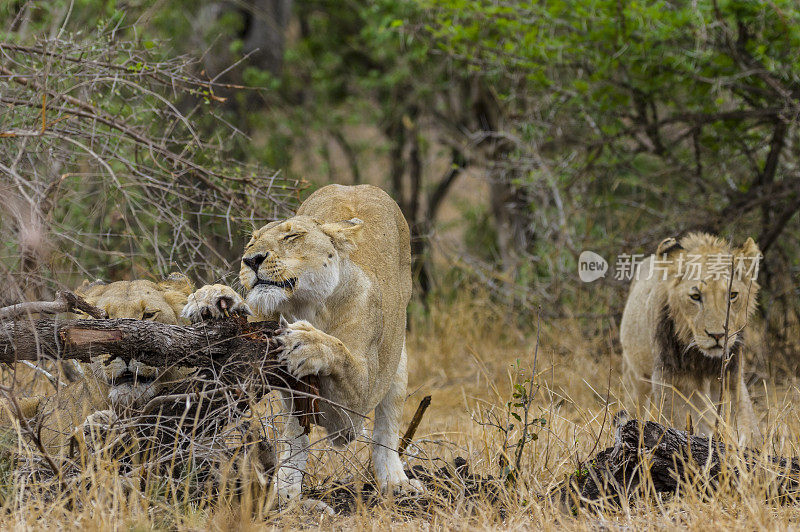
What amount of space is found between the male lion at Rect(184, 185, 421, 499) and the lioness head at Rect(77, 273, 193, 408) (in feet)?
1.44

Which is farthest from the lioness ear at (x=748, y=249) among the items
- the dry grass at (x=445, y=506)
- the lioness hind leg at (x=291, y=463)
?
the lioness hind leg at (x=291, y=463)

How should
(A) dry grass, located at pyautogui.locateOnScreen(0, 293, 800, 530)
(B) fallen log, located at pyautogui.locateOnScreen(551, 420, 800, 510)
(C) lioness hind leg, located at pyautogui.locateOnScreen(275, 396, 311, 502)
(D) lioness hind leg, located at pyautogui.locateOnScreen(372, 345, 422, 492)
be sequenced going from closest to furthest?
(A) dry grass, located at pyautogui.locateOnScreen(0, 293, 800, 530) < (B) fallen log, located at pyautogui.locateOnScreen(551, 420, 800, 510) < (C) lioness hind leg, located at pyautogui.locateOnScreen(275, 396, 311, 502) < (D) lioness hind leg, located at pyautogui.locateOnScreen(372, 345, 422, 492)

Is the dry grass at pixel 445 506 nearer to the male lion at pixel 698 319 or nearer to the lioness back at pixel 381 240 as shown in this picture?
the male lion at pixel 698 319

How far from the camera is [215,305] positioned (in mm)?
3764

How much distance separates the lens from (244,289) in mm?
4004

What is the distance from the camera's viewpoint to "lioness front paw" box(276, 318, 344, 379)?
3602 mm

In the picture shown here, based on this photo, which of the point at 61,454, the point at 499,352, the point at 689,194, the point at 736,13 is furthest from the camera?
the point at 689,194

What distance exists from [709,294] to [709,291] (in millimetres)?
18

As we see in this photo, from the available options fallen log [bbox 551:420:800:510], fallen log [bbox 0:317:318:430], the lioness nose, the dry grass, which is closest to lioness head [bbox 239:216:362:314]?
the lioness nose

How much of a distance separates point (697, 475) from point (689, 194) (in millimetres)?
5292

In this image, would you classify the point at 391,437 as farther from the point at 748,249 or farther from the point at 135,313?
the point at 748,249

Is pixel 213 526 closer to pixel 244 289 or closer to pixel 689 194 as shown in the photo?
pixel 244 289

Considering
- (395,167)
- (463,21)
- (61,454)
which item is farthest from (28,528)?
(395,167)

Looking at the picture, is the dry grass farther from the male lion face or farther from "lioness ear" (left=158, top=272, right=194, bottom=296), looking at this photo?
"lioness ear" (left=158, top=272, right=194, bottom=296)
